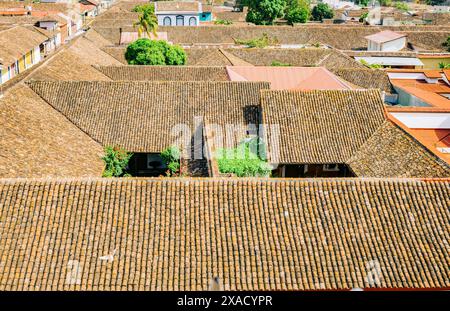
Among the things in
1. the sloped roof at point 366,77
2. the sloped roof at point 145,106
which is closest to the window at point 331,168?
the sloped roof at point 145,106

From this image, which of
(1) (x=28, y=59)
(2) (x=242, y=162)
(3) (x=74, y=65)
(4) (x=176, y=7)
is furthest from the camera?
(4) (x=176, y=7)

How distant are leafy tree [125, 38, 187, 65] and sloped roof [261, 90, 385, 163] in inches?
573

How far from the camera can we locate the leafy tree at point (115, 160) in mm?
21250

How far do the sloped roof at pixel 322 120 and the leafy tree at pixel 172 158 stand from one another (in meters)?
4.15

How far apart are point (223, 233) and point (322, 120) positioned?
476 inches

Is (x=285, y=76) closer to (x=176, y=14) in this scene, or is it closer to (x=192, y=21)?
(x=192, y=21)

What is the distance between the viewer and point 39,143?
19.2 meters

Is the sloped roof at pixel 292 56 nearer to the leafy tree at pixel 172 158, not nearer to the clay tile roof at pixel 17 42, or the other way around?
the clay tile roof at pixel 17 42

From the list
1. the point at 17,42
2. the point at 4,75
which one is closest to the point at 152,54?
the point at 17,42

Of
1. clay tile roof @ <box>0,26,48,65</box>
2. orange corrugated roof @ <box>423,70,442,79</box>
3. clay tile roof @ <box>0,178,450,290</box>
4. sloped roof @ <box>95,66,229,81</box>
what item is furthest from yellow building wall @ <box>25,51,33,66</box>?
orange corrugated roof @ <box>423,70,442,79</box>

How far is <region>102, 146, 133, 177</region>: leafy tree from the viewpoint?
21250 millimetres

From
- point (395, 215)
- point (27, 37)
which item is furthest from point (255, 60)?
point (395, 215)

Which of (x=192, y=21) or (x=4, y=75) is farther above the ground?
(x=4, y=75)

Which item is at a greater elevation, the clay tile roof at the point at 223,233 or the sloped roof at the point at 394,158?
the clay tile roof at the point at 223,233
